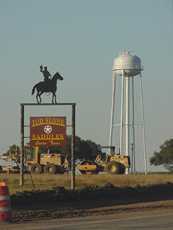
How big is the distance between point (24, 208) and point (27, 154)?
40823mm

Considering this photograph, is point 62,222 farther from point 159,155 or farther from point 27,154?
point 159,155

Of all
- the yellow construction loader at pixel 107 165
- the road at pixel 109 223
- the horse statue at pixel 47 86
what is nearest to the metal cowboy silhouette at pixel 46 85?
the horse statue at pixel 47 86

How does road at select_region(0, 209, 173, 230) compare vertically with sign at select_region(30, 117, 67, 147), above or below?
below

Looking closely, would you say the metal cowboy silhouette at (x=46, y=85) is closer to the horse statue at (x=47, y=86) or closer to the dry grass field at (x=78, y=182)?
the horse statue at (x=47, y=86)

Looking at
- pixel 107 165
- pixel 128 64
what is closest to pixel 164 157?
pixel 128 64

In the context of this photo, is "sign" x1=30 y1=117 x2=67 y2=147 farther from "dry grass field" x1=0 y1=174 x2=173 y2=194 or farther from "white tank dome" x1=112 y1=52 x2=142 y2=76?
"white tank dome" x1=112 y1=52 x2=142 y2=76

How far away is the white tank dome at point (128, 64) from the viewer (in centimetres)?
8712

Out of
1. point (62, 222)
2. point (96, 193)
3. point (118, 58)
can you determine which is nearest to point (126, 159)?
point (118, 58)

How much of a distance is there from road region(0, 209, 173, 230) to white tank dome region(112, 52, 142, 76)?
6532cm

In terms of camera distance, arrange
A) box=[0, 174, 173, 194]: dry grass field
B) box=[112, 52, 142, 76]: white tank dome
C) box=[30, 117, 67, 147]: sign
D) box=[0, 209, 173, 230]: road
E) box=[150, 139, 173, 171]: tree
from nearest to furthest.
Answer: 1. box=[0, 209, 173, 230]: road
2. box=[30, 117, 67, 147]: sign
3. box=[0, 174, 173, 194]: dry grass field
4. box=[112, 52, 142, 76]: white tank dome
5. box=[150, 139, 173, 171]: tree

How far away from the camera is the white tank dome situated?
87.1m

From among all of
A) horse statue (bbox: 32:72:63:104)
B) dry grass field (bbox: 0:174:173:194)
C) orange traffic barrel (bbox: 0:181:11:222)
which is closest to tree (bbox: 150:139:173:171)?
dry grass field (bbox: 0:174:173:194)

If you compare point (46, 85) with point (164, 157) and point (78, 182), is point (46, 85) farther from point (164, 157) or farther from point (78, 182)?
point (164, 157)

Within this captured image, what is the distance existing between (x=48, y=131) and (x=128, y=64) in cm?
5307
